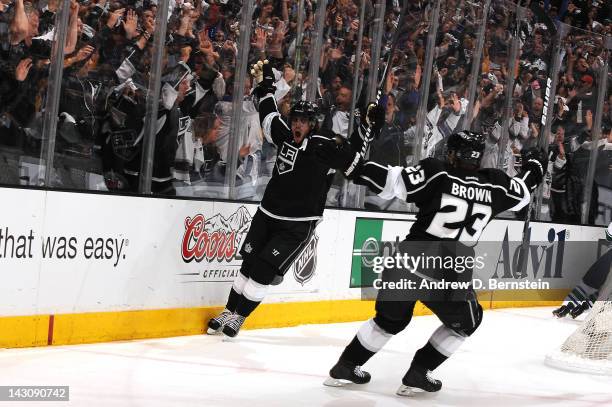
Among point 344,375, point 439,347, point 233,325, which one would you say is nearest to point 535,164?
point 439,347

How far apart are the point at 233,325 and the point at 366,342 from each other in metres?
1.52

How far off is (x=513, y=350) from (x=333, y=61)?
2.47 meters

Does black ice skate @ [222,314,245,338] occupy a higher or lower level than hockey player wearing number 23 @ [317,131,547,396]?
lower

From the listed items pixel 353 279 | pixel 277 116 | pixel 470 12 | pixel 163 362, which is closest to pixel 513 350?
pixel 353 279

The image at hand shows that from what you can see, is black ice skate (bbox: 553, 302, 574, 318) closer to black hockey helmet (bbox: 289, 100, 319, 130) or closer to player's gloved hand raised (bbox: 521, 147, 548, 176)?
black hockey helmet (bbox: 289, 100, 319, 130)

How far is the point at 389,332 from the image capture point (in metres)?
4.66

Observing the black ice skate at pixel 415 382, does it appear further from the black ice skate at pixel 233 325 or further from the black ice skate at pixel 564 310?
the black ice skate at pixel 564 310

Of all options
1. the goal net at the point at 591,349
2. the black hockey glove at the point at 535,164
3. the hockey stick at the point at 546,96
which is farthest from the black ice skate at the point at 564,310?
the black hockey glove at the point at 535,164

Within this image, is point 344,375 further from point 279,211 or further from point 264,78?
point 264,78

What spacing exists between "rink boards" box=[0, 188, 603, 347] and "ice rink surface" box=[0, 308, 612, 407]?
5.6 inches

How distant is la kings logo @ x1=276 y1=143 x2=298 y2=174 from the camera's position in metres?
6.20

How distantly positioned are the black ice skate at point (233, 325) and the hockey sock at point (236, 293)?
0.12 m

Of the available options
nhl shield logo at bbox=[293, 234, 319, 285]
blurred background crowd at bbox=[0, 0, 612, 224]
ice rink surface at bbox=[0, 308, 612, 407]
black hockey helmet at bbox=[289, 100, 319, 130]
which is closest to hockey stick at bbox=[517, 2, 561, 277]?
blurred background crowd at bbox=[0, 0, 612, 224]

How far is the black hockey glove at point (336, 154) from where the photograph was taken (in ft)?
13.9
